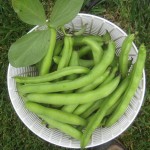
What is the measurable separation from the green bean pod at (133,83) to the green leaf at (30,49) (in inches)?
10.5

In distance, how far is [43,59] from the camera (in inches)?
44.0

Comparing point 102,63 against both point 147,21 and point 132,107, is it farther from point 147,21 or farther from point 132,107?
point 147,21

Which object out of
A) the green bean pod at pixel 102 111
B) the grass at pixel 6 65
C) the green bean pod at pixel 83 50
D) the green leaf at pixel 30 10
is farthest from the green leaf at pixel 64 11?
the grass at pixel 6 65

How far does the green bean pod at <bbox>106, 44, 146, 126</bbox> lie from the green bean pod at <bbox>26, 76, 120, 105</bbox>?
4cm

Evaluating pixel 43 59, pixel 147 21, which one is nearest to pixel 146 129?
pixel 147 21

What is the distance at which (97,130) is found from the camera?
1220 mm

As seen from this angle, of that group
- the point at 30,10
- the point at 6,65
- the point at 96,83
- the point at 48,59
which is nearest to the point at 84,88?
the point at 96,83

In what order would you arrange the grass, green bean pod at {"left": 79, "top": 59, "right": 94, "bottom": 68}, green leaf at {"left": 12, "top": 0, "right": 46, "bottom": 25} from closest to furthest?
green leaf at {"left": 12, "top": 0, "right": 46, "bottom": 25} → green bean pod at {"left": 79, "top": 59, "right": 94, "bottom": 68} → the grass

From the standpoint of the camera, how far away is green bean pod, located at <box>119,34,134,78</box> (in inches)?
42.5

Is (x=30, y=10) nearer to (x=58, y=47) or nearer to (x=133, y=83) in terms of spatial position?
(x=58, y=47)

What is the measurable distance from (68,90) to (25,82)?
13 centimetres

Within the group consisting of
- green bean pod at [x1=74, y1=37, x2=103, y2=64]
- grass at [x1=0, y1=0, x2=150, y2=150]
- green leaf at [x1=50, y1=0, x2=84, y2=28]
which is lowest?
grass at [x1=0, y1=0, x2=150, y2=150]

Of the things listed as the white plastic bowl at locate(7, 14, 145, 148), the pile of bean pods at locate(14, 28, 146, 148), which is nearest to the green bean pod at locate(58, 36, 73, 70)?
the pile of bean pods at locate(14, 28, 146, 148)

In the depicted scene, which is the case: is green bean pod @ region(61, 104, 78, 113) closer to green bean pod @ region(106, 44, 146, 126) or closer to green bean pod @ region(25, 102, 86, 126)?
green bean pod @ region(25, 102, 86, 126)
